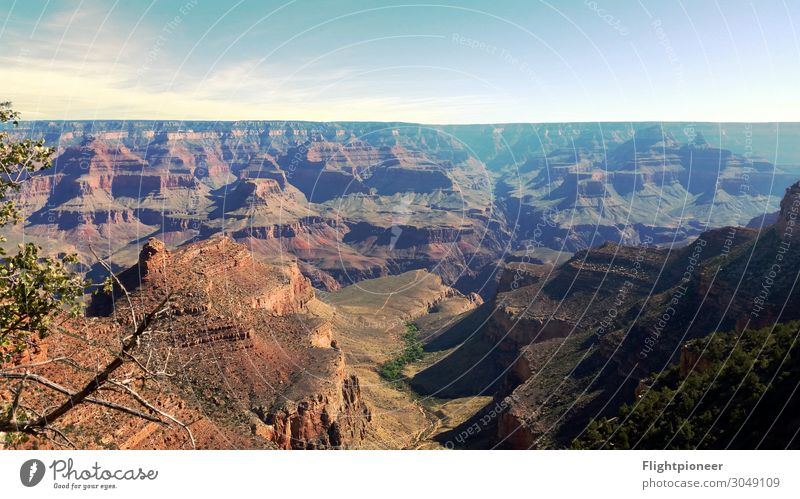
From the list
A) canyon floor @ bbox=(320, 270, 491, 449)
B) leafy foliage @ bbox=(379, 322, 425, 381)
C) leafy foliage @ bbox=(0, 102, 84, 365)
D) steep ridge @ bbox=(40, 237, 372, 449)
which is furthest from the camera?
leafy foliage @ bbox=(379, 322, 425, 381)

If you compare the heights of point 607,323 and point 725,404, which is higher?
point 725,404

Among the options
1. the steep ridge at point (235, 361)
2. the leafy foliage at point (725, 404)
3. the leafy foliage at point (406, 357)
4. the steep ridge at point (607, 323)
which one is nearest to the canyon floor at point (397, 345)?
the leafy foliage at point (406, 357)

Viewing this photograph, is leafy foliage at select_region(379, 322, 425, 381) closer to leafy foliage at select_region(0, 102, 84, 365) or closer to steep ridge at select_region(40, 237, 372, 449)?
steep ridge at select_region(40, 237, 372, 449)

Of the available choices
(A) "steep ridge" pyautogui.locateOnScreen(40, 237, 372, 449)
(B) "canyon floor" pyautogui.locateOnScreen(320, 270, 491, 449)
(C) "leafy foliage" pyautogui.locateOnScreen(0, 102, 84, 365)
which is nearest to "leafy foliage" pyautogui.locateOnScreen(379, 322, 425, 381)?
(B) "canyon floor" pyautogui.locateOnScreen(320, 270, 491, 449)

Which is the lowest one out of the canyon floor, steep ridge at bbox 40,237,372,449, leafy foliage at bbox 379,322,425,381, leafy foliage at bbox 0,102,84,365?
leafy foliage at bbox 379,322,425,381

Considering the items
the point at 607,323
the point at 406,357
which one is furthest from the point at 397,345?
the point at 607,323

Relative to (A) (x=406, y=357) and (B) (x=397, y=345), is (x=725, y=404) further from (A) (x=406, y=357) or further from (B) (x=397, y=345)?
(B) (x=397, y=345)
